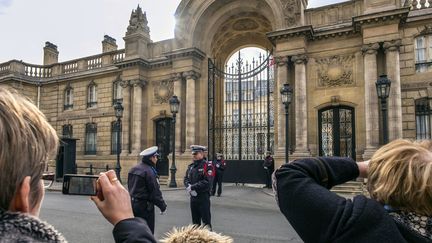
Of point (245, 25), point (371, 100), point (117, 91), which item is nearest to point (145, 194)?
point (371, 100)

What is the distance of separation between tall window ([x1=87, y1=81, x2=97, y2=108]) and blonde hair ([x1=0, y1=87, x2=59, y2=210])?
95.4ft

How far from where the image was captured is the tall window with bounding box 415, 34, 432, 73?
17359mm


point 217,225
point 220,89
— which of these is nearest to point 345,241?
point 217,225

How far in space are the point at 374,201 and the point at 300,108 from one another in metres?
17.7

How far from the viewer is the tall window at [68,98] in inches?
1195

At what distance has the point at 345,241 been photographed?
56.6 inches

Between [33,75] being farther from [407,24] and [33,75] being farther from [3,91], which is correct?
[3,91]

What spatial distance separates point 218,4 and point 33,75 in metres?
19.2

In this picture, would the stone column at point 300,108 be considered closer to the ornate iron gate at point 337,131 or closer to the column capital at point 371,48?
the ornate iron gate at point 337,131

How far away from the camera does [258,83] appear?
77.4ft

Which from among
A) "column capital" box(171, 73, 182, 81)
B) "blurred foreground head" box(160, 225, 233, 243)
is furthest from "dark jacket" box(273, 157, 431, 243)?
"column capital" box(171, 73, 182, 81)

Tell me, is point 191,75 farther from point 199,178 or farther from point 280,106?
point 199,178

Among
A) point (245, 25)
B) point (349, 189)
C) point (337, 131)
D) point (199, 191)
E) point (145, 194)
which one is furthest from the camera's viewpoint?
point (245, 25)

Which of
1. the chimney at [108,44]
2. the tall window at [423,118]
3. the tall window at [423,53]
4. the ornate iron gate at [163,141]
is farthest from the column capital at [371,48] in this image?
the chimney at [108,44]
